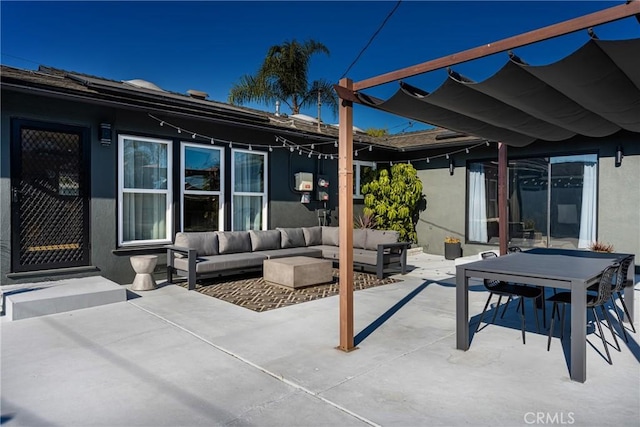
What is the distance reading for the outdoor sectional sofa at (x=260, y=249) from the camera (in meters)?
6.69

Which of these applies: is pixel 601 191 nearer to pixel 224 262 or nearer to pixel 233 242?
pixel 233 242

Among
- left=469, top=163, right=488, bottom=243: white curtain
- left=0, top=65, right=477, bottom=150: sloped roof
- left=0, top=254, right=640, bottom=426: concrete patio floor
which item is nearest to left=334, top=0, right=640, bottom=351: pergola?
left=0, top=254, right=640, bottom=426: concrete patio floor

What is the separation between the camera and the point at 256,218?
8859 millimetres

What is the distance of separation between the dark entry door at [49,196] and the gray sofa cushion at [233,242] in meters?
2.23

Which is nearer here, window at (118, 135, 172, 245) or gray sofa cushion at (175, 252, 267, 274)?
gray sofa cushion at (175, 252, 267, 274)

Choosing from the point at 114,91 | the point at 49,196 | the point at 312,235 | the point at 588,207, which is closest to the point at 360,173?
the point at 312,235

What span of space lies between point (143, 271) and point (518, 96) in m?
5.85

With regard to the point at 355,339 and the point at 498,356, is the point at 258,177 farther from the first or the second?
the point at 498,356

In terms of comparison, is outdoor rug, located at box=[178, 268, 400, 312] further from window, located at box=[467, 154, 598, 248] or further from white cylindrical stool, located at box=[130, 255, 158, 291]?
window, located at box=[467, 154, 598, 248]

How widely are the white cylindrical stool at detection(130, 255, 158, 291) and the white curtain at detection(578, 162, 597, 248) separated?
28.2ft

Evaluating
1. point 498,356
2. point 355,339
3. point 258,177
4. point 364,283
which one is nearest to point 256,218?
point 258,177

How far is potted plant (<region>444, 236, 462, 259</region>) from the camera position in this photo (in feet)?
32.8

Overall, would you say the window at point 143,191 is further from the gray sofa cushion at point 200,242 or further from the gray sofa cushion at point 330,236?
the gray sofa cushion at point 330,236

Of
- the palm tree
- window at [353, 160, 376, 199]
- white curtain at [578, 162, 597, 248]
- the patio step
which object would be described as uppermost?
the palm tree
